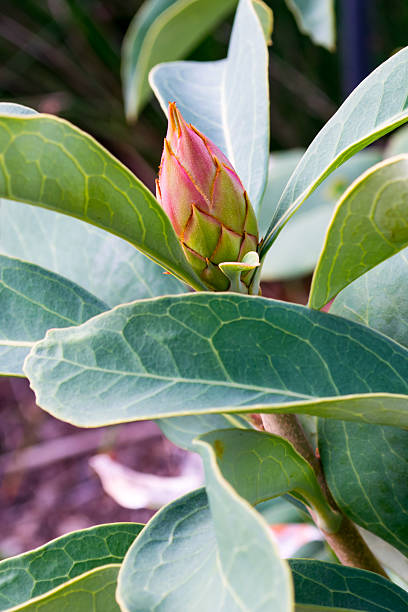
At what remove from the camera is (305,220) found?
1270 mm

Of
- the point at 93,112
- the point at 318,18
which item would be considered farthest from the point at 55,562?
the point at 93,112

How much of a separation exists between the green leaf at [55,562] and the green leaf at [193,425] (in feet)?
0.27

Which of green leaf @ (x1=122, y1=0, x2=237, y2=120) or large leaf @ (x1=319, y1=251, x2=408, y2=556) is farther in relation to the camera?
green leaf @ (x1=122, y1=0, x2=237, y2=120)

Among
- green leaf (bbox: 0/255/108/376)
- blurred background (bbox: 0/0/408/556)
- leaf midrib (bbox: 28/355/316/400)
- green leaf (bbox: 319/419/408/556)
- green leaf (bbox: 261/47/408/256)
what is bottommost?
blurred background (bbox: 0/0/408/556)

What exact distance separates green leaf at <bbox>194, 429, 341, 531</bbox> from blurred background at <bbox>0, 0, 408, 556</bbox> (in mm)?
1180

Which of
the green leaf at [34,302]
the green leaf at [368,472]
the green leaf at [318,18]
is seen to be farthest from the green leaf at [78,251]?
the green leaf at [318,18]

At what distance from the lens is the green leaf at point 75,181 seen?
285 millimetres

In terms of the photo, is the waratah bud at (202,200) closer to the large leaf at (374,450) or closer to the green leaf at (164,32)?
the large leaf at (374,450)

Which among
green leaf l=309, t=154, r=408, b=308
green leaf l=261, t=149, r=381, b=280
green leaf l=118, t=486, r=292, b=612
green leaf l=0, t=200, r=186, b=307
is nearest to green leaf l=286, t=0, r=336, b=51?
green leaf l=261, t=149, r=381, b=280

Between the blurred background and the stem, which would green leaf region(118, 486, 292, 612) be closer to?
the stem

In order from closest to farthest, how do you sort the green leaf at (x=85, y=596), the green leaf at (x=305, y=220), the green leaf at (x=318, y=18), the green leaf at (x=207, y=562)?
the green leaf at (x=207, y=562), the green leaf at (x=85, y=596), the green leaf at (x=318, y=18), the green leaf at (x=305, y=220)

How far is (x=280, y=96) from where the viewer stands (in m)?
2.44

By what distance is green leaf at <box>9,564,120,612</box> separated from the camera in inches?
12.9

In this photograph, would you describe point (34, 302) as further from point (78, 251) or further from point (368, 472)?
point (368, 472)
